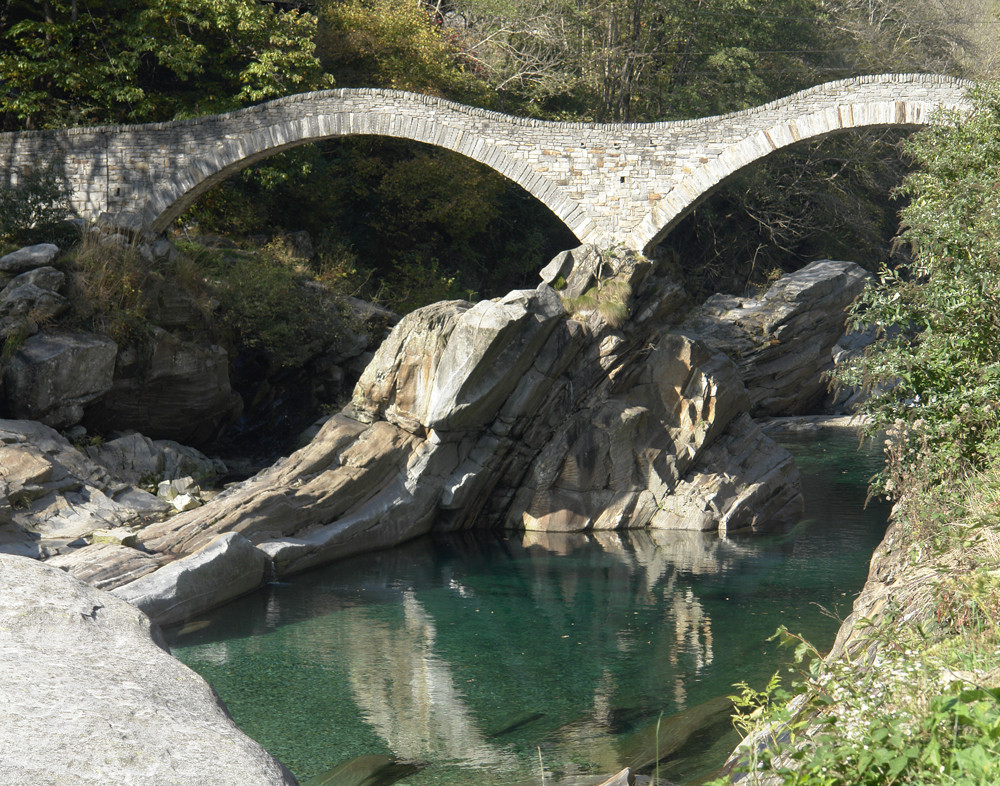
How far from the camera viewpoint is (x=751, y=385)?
2209 cm

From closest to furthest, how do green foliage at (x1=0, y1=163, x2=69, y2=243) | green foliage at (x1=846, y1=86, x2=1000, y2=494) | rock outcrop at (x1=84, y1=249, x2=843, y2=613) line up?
green foliage at (x1=846, y1=86, x2=1000, y2=494) < rock outcrop at (x1=84, y1=249, x2=843, y2=613) < green foliage at (x1=0, y1=163, x2=69, y2=243)

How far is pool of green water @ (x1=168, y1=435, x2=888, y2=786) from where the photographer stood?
7566mm

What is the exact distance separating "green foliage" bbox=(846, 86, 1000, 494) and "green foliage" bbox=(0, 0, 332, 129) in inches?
598

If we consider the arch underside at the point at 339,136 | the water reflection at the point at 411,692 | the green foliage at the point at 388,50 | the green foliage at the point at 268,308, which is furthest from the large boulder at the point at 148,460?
the green foliage at the point at 388,50

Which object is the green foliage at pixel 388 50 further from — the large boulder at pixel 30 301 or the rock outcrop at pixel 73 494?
the rock outcrop at pixel 73 494

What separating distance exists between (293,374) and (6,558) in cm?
1423

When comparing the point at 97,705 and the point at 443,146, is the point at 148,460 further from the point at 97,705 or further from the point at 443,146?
the point at 97,705

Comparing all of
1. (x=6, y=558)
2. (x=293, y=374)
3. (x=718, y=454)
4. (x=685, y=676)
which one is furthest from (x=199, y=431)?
(x=6, y=558)

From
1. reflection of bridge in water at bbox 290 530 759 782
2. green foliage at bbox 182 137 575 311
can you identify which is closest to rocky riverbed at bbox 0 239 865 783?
reflection of bridge in water at bbox 290 530 759 782

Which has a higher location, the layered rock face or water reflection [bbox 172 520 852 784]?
the layered rock face

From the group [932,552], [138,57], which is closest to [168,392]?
[138,57]

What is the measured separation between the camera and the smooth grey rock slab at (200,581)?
391 inches

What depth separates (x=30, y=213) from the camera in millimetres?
16328

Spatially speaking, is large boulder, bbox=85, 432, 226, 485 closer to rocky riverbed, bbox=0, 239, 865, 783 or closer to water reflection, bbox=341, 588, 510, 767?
rocky riverbed, bbox=0, 239, 865, 783
